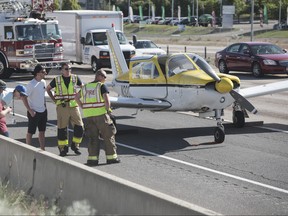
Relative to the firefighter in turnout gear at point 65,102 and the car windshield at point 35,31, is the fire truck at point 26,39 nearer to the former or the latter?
the car windshield at point 35,31

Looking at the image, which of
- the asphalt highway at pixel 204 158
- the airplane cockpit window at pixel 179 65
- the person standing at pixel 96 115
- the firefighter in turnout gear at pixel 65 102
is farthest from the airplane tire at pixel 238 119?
the person standing at pixel 96 115

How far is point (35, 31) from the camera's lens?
3331 centimetres

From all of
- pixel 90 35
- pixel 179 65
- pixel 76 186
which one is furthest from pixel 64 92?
pixel 90 35

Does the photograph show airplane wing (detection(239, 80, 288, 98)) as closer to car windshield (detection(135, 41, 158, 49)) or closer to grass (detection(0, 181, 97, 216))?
grass (detection(0, 181, 97, 216))

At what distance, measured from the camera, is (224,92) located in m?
15.5

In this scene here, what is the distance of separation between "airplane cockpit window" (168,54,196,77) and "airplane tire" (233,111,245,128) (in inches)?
89.5

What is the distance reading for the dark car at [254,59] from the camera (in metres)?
30.5

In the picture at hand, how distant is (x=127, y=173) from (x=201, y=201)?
2380 millimetres

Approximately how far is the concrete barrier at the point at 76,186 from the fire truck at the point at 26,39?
22385mm

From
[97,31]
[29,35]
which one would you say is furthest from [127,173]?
[97,31]

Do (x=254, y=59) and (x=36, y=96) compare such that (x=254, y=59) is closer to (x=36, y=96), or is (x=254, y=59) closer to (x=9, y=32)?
(x=9, y=32)

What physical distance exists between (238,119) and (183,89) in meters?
2.48

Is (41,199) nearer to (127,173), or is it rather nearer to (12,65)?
(127,173)

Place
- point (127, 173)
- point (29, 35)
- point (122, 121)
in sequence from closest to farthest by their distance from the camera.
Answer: point (127, 173)
point (122, 121)
point (29, 35)
